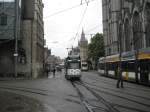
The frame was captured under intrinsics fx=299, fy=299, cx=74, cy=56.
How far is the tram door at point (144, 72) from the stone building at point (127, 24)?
9841mm

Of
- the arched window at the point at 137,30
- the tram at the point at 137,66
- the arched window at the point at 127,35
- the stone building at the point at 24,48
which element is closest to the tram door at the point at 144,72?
the tram at the point at 137,66

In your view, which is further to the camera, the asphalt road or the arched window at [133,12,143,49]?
the arched window at [133,12,143,49]

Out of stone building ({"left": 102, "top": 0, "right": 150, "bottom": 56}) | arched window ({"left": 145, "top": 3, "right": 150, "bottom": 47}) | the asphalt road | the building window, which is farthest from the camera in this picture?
stone building ({"left": 102, "top": 0, "right": 150, "bottom": 56})

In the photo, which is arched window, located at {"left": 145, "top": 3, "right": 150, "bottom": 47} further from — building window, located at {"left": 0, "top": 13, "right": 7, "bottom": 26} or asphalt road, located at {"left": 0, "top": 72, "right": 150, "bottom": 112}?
asphalt road, located at {"left": 0, "top": 72, "right": 150, "bottom": 112}

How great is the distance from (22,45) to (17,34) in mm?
4554

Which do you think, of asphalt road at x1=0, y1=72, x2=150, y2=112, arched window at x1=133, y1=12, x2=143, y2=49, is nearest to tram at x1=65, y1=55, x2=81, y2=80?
asphalt road at x1=0, y1=72, x2=150, y2=112

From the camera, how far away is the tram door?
83.1 ft

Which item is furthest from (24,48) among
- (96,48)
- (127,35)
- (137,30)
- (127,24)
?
(96,48)

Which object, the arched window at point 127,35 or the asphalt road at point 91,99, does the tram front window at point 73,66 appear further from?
the arched window at point 127,35

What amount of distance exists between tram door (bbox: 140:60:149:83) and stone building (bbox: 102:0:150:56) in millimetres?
9841

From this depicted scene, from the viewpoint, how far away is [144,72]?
84.9 ft

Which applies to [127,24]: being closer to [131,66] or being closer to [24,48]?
[24,48]

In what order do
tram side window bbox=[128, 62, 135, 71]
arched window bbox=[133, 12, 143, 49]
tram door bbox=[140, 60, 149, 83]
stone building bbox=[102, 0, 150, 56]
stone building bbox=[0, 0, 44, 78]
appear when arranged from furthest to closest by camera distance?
arched window bbox=[133, 12, 143, 49]
stone building bbox=[102, 0, 150, 56]
stone building bbox=[0, 0, 44, 78]
tram side window bbox=[128, 62, 135, 71]
tram door bbox=[140, 60, 149, 83]

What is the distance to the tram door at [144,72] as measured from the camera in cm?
2532
